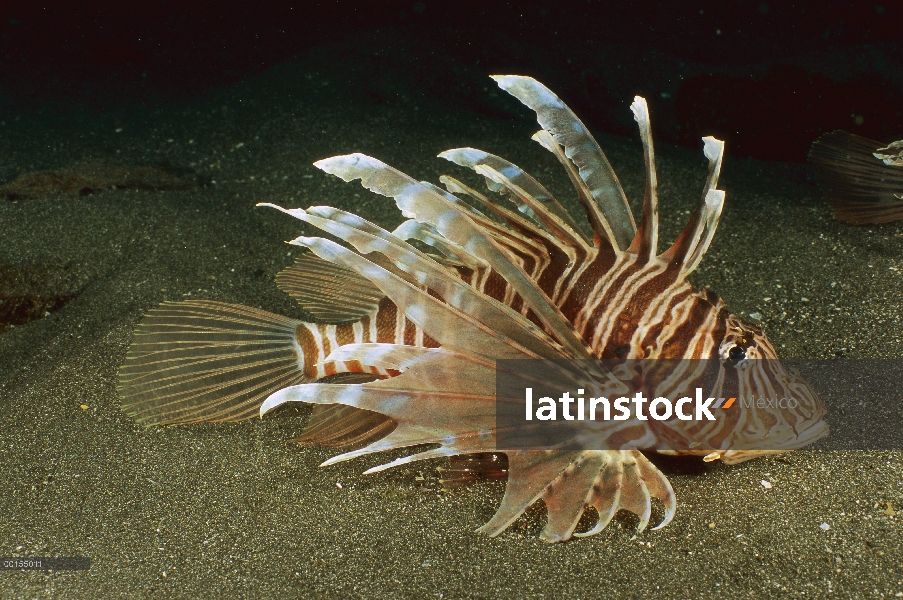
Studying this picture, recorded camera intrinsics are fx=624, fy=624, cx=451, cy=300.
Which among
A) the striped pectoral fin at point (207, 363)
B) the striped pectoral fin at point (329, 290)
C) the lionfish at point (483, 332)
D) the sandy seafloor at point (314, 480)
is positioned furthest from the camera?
the striped pectoral fin at point (329, 290)

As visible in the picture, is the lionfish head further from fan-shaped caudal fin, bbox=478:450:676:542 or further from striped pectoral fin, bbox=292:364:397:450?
striped pectoral fin, bbox=292:364:397:450

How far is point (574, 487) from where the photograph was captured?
7.25 ft

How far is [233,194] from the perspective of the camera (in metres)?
5.06

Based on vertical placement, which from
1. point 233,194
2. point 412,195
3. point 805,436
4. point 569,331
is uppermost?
point 412,195

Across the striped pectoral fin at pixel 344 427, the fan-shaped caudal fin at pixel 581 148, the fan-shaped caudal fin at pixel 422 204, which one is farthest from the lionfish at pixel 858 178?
the striped pectoral fin at pixel 344 427

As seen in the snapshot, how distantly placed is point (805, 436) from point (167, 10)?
43.8 feet

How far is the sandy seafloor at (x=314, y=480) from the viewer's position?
6.94ft

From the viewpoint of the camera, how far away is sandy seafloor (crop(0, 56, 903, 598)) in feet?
6.94

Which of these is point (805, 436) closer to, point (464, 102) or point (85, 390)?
point (85, 390)

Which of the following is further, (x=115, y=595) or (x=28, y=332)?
(x=28, y=332)

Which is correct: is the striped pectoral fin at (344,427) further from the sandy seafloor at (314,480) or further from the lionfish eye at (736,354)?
the lionfish eye at (736,354)

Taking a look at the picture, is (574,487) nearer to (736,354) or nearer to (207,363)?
(736,354)

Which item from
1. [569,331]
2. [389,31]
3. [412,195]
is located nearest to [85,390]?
[412,195]

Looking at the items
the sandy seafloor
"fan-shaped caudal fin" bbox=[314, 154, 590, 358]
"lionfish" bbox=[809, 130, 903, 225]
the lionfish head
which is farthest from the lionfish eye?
"lionfish" bbox=[809, 130, 903, 225]
